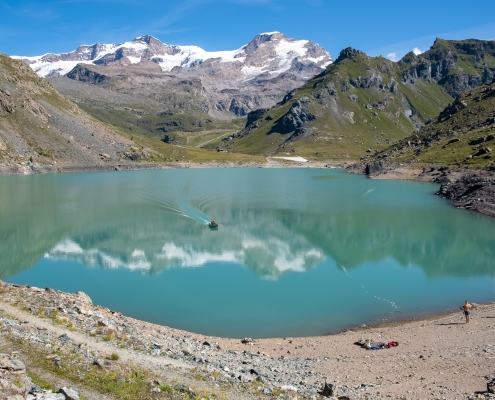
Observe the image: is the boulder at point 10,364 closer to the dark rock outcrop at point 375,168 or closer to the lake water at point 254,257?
the lake water at point 254,257

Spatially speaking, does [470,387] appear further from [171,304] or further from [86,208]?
[86,208]

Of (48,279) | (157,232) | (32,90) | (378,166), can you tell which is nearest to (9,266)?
(48,279)

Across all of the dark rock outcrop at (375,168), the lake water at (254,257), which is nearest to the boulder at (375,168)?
the dark rock outcrop at (375,168)

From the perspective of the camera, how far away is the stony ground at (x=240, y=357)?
17234mm

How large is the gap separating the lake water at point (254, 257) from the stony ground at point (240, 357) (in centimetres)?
457

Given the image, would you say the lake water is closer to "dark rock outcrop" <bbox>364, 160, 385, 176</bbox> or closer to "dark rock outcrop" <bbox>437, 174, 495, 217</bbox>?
"dark rock outcrop" <bbox>437, 174, 495, 217</bbox>

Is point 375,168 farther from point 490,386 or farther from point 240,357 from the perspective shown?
point 490,386

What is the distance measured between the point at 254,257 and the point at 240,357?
27.7m

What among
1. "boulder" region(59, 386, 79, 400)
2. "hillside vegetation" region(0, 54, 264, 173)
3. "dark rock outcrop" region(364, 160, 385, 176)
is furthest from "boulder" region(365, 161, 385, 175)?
"boulder" region(59, 386, 79, 400)

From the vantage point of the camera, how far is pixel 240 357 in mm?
23453

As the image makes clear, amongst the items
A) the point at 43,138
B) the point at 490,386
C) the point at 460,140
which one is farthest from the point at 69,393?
→ the point at 43,138

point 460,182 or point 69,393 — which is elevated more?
point 460,182

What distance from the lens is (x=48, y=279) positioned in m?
42.6

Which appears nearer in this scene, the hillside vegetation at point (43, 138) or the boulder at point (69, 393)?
the boulder at point (69, 393)
